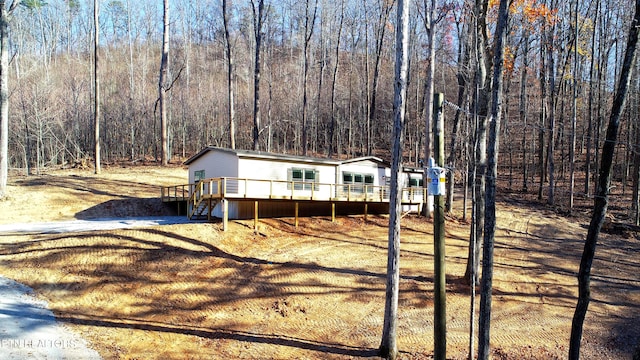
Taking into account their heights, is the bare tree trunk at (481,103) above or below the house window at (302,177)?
above

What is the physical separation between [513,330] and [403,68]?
25.2 feet

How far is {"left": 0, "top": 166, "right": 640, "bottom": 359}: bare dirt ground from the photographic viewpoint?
9.47 m

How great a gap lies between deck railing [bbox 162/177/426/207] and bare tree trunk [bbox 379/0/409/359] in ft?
28.0

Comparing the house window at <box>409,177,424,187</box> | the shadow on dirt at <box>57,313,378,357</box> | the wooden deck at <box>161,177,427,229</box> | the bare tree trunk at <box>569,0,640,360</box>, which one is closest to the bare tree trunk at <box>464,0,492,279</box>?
the bare tree trunk at <box>569,0,640,360</box>

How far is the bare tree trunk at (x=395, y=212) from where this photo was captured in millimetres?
8836

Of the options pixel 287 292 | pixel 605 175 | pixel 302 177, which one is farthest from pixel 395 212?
pixel 302 177

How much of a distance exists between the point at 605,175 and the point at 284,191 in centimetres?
1381

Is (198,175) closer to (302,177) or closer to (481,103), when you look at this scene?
(302,177)

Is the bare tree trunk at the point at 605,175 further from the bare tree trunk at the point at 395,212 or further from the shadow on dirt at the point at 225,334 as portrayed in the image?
the shadow on dirt at the point at 225,334

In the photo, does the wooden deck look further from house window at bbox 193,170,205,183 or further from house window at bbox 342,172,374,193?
house window at bbox 193,170,205,183

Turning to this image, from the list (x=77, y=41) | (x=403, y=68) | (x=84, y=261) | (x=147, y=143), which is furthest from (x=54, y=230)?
(x=77, y=41)

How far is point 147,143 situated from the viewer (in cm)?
4438

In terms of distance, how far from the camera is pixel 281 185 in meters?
18.7

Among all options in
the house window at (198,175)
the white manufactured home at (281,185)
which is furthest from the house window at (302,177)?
the house window at (198,175)
